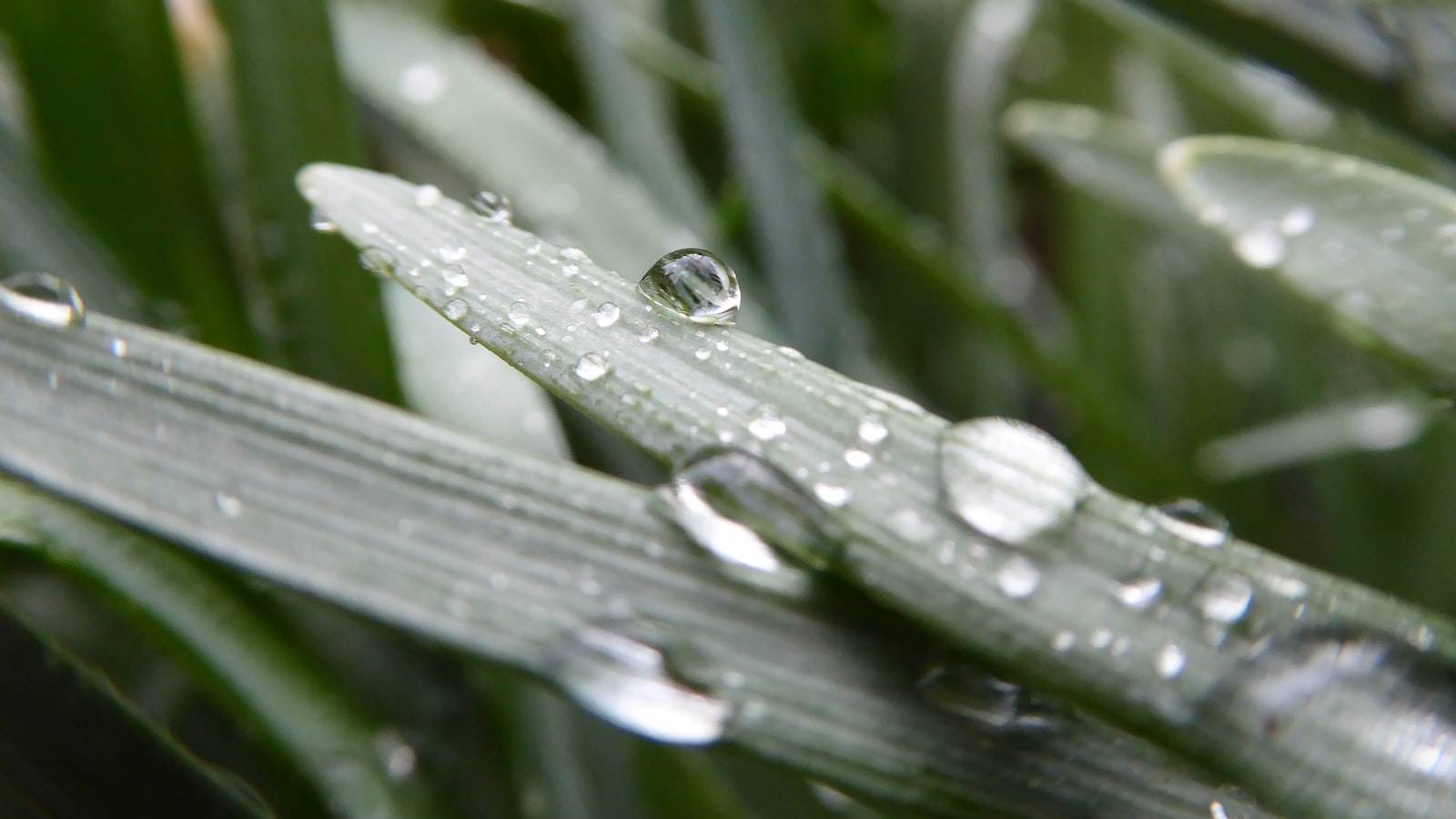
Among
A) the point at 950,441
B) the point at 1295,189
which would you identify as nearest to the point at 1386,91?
the point at 1295,189

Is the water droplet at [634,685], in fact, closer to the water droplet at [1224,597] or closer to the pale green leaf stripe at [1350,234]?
the water droplet at [1224,597]

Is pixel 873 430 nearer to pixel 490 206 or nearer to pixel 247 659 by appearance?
pixel 490 206

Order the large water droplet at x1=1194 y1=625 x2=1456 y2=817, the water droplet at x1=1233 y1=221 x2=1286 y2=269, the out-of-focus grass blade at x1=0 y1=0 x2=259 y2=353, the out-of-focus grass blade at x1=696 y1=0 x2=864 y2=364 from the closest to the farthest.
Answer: the large water droplet at x1=1194 y1=625 x2=1456 y2=817 → the water droplet at x1=1233 y1=221 x2=1286 y2=269 → the out-of-focus grass blade at x1=0 y1=0 x2=259 y2=353 → the out-of-focus grass blade at x1=696 y1=0 x2=864 y2=364

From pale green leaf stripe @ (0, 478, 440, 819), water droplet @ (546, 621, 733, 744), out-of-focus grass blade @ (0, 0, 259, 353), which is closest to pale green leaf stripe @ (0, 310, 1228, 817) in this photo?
water droplet @ (546, 621, 733, 744)

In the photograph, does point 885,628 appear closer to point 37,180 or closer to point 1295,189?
point 1295,189

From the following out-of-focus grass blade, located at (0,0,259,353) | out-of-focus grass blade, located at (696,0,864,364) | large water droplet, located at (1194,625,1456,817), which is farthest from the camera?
out-of-focus grass blade, located at (696,0,864,364)

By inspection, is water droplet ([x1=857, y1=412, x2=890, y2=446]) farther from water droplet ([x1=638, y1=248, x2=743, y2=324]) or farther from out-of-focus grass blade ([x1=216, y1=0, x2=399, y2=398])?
out-of-focus grass blade ([x1=216, y1=0, x2=399, y2=398])
